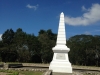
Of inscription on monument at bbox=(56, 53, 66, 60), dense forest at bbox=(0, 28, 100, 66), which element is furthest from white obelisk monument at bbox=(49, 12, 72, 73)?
dense forest at bbox=(0, 28, 100, 66)

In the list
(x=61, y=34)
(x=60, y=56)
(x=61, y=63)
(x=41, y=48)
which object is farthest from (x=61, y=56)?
(x=41, y=48)

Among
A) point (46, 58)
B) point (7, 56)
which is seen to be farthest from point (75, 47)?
point (7, 56)

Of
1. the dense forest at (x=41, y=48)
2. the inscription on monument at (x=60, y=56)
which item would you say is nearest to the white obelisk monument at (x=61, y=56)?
the inscription on monument at (x=60, y=56)

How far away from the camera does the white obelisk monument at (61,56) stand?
79.1 ft

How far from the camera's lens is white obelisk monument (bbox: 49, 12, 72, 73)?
79.1 feet

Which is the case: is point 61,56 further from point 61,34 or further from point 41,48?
point 41,48

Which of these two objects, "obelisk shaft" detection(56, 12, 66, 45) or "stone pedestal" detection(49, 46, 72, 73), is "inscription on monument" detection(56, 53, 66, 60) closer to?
"stone pedestal" detection(49, 46, 72, 73)

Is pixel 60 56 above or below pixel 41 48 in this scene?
below

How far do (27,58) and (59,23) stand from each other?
29269mm

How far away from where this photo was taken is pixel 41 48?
52.3m

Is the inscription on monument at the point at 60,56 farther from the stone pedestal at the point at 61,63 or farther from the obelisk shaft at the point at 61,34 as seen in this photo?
the obelisk shaft at the point at 61,34

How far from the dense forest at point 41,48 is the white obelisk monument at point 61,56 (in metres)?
21.0

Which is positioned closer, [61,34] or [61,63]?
[61,63]

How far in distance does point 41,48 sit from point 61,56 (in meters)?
27.6
